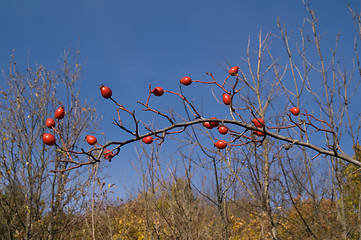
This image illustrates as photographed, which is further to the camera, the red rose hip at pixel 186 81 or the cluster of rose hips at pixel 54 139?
the red rose hip at pixel 186 81

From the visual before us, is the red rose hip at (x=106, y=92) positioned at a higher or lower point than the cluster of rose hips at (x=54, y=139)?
higher

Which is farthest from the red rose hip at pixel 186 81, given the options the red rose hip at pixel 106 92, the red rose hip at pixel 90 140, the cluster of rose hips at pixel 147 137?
the red rose hip at pixel 90 140

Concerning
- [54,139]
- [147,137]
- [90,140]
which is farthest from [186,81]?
[54,139]

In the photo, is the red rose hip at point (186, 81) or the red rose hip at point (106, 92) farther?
the red rose hip at point (186, 81)

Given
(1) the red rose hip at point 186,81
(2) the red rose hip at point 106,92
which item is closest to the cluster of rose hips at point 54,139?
(2) the red rose hip at point 106,92

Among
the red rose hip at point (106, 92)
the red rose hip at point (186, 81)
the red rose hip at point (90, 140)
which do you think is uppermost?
the red rose hip at point (186, 81)

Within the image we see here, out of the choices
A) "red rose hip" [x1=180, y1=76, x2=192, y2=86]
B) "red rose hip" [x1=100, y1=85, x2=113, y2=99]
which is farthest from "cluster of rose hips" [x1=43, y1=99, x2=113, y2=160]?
"red rose hip" [x1=180, y1=76, x2=192, y2=86]

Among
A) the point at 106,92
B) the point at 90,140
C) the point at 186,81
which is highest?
the point at 186,81

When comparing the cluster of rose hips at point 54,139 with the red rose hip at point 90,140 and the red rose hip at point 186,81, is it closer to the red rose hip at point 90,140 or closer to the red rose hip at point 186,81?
the red rose hip at point 90,140

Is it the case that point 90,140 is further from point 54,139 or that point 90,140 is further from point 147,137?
point 147,137

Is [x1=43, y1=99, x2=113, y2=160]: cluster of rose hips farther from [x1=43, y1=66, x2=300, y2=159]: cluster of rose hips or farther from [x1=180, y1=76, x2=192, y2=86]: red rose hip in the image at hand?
[x1=180, y1=76, x2=192, y2=86]: red rose hip

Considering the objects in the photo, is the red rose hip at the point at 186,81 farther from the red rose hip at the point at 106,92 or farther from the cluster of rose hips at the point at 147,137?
the red rose hip at the point at 106,92

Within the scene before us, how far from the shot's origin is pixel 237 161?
492cm

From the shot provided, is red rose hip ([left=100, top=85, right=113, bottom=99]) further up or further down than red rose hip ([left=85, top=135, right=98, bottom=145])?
further up
